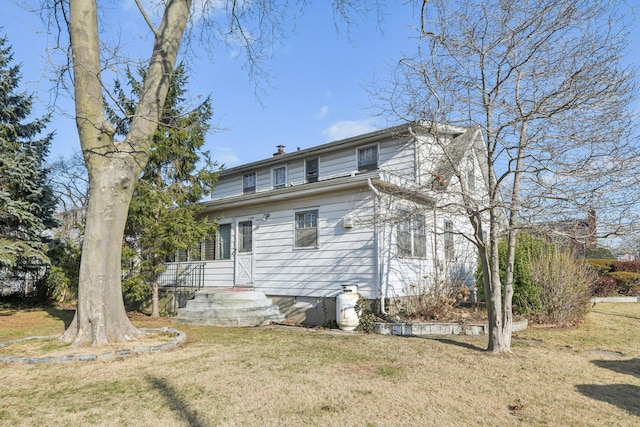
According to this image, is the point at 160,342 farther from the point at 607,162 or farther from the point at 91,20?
the point at 607,162

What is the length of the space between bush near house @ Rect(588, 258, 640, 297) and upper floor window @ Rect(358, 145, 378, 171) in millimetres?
9624

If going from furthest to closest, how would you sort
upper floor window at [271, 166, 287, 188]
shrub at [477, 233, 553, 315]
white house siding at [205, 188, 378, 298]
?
upper floor window at [271, 166, 287, 188] < shrub at [477, 233, 553, 315] < white house siding at [205, 188, 378, 298]

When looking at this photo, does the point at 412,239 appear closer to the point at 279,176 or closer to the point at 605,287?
the point at 279,176

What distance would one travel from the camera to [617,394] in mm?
4617

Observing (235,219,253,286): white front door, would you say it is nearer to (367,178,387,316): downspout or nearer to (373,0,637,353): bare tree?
(367,178,387,316): downspout

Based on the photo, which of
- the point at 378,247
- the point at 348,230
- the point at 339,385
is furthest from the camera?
the point at 348,230

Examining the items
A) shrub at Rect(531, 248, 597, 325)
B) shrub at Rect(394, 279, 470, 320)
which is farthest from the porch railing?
shrub at Rect(531, 248, 597, 325)

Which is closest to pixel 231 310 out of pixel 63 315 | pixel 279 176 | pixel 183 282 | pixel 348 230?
pixel 348 230

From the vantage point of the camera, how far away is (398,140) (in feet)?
39.1

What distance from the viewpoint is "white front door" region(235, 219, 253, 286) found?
1210 cm

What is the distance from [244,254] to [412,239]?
192 inches

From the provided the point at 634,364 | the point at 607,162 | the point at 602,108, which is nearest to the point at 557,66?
the point at 602,108

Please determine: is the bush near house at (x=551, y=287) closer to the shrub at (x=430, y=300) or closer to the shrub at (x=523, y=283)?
the shrub at (x=523, y=283)

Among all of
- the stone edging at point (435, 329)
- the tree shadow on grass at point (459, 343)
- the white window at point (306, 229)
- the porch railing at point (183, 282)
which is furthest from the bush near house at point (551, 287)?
the porch railing at point (183, 282)
